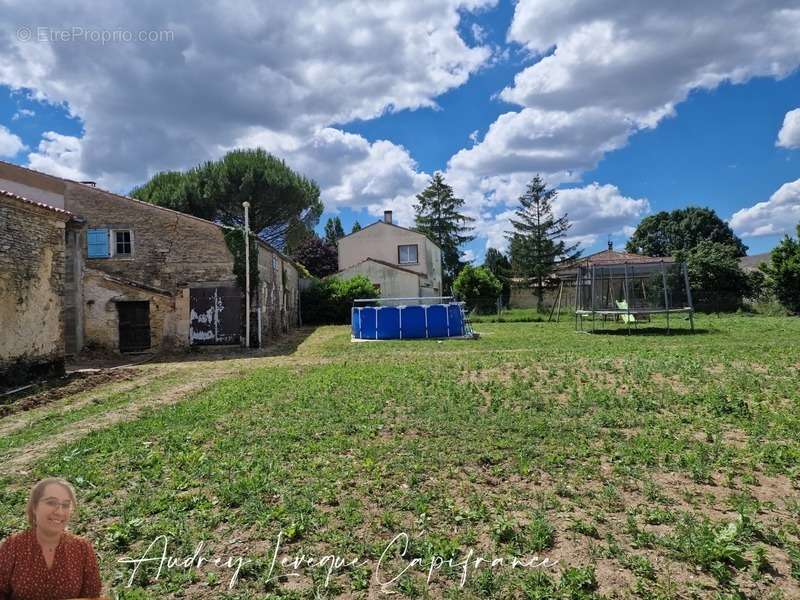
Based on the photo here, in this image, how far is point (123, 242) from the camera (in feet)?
55.4

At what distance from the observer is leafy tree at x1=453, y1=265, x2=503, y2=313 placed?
108 feet

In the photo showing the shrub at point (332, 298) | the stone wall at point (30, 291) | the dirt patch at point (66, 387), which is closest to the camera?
the dirt patch at point (66, 387)

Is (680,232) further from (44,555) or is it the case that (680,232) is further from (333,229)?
(44,555)

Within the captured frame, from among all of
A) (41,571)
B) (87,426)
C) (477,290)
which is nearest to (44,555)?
(41,571)

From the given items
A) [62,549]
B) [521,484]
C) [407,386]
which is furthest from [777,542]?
[407,386]

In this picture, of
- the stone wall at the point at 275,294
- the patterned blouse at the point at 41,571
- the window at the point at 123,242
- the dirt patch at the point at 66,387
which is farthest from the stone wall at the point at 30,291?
the patterned blouse at the point at 41,571

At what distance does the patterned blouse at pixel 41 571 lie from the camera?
2.03m

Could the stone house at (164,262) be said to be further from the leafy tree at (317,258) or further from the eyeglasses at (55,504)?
the leafy tree at (317,258)

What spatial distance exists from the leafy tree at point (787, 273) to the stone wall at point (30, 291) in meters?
31.1

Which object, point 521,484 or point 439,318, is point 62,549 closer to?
point 521,484

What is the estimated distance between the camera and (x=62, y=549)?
6.94 ft

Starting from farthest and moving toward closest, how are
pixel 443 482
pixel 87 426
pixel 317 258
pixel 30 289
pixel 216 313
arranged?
pixel 317 258
pixel 216 313
pixel 30 289
pixel 87 426
pixel 443 482

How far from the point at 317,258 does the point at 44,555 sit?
145ft

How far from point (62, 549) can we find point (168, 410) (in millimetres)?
5570
